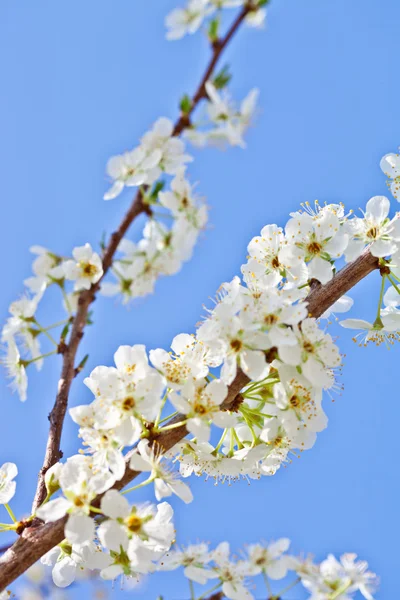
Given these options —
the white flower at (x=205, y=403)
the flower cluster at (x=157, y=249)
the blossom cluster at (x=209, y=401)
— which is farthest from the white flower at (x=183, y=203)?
the white flower at (x=205, y=403)

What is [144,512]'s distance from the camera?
229cm

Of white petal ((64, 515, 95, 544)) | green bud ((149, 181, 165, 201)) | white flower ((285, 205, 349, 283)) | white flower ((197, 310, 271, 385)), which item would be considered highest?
white flower ((285, 205, 349, 283))

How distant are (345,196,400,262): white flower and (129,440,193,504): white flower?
1191 mm

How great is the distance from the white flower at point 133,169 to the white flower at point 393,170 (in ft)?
5.55

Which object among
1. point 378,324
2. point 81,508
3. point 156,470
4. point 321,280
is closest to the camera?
point 81,508

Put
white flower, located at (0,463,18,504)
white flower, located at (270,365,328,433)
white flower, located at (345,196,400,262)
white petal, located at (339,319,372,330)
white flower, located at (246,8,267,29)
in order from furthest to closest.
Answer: white petal, located at (339,319,372,330) < white flower, located at (345,196,400,262) < white flower, located at (0,463,18,504) < white flower, located at (270,365,328,433) < white flower, located at (246,8,267,29)

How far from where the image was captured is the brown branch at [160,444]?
2.29 metres

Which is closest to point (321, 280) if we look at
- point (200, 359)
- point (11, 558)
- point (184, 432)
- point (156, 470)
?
point (200, 359)

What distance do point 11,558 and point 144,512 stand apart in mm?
466

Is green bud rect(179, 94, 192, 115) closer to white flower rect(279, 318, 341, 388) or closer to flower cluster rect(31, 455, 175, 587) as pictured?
white flower rect(279, 318, 341, 388)

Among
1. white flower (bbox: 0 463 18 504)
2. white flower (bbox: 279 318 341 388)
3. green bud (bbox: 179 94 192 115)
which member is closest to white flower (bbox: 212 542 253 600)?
white flower (bbox: 279 318 341 388)

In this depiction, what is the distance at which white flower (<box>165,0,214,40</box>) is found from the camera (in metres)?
1.93

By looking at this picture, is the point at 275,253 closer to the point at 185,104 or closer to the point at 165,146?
the point at 165,146

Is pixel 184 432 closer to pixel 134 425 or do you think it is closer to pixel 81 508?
pixel 134 425
